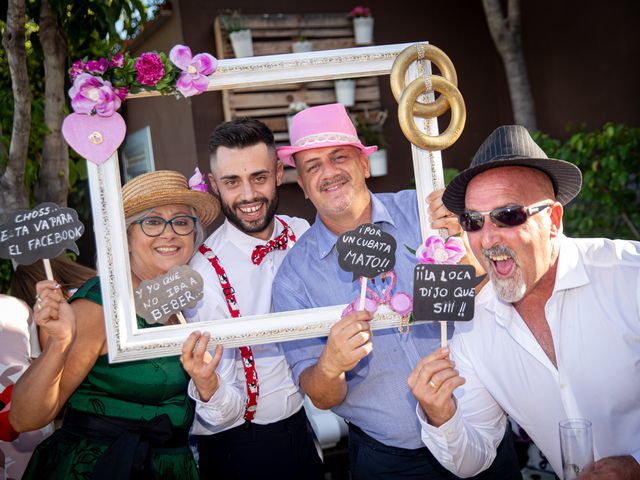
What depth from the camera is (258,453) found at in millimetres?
2822

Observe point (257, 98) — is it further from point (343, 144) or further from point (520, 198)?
point (520, 198)

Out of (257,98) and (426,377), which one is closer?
(426,377)

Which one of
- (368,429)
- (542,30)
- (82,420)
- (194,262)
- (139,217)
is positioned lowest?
(368,429)

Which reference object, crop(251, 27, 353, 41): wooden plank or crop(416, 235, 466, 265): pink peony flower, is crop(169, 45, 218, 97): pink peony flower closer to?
crop(416, 235, 466, 265): pink peony flower

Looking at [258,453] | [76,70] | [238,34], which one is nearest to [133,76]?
[76,70]

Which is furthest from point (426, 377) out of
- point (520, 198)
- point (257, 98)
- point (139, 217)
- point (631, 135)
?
point (257, 98)

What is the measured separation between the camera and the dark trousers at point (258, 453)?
2.82 metres

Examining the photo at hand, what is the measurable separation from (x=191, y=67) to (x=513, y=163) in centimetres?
113

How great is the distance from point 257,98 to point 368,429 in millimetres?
3536

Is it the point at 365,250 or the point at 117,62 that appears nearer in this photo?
the point at 365,250

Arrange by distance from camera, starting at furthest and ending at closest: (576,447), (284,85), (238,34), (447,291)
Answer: (284,85) → (238,34) → (447,291) → (576,447)

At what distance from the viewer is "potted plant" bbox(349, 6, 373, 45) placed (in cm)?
575

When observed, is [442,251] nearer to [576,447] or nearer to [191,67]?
[576,447]

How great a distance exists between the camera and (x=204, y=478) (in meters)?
2.92
